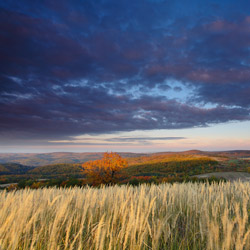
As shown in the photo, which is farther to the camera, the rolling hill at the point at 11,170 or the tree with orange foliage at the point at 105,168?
the rolling hill at the point at 11,170

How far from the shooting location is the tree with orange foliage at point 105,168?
22797 mm

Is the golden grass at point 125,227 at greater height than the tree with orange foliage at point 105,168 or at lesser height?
greater

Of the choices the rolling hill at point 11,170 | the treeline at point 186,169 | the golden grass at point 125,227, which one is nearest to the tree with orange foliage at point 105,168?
the treeline at point 186,169

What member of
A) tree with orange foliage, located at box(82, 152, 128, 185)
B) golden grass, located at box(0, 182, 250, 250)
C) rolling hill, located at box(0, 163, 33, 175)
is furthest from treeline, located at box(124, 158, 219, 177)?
rolling hill, located at box(0, 163, 33, 175)

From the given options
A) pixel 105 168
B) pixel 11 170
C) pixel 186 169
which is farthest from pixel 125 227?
pixel 11 170

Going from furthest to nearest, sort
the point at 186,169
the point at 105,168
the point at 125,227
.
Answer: the point at 186,169 < the point at 105,168 < the point at 125,227

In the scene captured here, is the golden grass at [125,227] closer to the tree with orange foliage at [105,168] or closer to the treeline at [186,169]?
the tree with orange foliage at [105,168]

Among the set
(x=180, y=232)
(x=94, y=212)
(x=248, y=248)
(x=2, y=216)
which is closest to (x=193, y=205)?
(x=180, y=232)

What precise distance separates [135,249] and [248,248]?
990mm

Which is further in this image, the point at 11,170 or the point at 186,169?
the point at 11,170

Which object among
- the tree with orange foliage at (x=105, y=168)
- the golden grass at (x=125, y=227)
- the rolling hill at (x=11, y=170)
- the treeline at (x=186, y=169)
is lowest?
the rolling hill at (x=11, y=170)

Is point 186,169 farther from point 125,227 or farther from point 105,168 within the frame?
point 125,227

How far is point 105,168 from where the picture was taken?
2334 centimetres

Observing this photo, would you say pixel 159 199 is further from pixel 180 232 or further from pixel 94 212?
pixel 94 212
